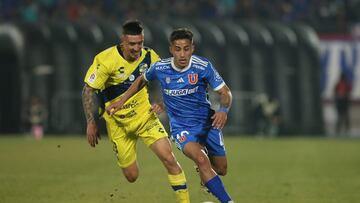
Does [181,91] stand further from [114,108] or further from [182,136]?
[114,108]

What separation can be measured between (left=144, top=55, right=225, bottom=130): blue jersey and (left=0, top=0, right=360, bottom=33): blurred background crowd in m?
23.2

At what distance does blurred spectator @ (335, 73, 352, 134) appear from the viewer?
33719 millimetres

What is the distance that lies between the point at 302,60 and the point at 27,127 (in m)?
9.96

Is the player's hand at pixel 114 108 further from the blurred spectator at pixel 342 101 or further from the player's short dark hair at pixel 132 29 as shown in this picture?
the blurred spectator at pixel 342 101

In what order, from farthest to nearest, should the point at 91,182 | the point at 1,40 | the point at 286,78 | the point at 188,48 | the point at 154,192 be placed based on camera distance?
the point at 286,78 < the point at 1,40 < the point at 91,182 < the point at 154,192 < the point at 188,48

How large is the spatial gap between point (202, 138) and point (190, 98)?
54 centimetres

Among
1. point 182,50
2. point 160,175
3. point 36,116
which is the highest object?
point 182,50

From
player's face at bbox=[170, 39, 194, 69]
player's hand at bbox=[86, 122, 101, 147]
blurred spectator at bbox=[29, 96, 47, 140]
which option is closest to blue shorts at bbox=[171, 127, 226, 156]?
player's face at bbox=[170, 39, 194, 69]

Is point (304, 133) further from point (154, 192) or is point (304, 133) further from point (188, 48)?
point (188, 48)

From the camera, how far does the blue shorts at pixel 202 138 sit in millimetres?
11453

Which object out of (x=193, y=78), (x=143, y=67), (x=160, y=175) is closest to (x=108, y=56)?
(x=143, y=67)

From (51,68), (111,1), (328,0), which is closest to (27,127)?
(51,68)

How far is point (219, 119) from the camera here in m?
10.9

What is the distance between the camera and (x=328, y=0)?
116 feet
